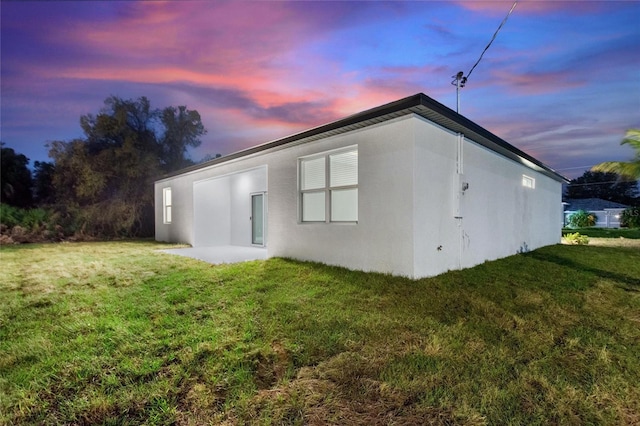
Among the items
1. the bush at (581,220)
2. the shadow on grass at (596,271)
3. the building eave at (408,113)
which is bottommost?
the shadow on grass at (596,271)

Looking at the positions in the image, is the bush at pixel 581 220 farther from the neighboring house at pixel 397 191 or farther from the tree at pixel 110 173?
the tree at pixel 110 173

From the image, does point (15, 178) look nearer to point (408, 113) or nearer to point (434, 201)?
point (408, 113)

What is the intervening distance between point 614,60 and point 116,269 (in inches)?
666

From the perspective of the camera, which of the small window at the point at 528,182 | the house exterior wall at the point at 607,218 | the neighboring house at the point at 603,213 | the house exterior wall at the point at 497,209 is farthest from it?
the neighboring house at the point at 603,213

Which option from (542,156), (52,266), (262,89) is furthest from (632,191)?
(52,266)

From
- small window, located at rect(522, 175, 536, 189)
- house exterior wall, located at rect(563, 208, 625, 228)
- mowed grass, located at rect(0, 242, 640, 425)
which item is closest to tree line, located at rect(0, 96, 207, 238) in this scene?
mowed grass, located at rect(0, 242, 640, 425)

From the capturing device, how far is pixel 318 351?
2.93 m

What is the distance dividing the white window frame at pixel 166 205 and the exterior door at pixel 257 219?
479 cm

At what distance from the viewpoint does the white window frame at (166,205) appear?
13398 mm

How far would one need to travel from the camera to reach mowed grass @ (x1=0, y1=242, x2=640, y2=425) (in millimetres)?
2123

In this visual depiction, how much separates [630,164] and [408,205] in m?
13.5

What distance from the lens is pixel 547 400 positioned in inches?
87.9

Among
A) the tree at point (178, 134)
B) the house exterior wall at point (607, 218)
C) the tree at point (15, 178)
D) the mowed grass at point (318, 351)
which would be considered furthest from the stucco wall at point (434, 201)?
the house exterior wall at point (607, 218)

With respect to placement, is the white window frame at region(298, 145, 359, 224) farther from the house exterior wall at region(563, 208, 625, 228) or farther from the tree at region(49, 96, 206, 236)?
the house exterior wall at region(563, 208, 625, 228)
